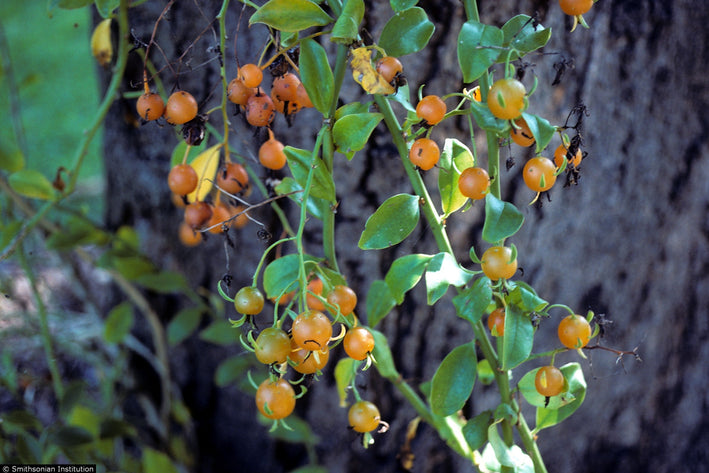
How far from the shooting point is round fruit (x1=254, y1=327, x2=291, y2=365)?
0.38 meters

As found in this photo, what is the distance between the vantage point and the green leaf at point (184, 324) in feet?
3.02

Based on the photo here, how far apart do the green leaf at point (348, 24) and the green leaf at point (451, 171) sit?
12 cm

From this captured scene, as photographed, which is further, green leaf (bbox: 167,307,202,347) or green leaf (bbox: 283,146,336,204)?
green leaf (bbox: 167,307,202,347)

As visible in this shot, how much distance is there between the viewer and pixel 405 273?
0.48 m

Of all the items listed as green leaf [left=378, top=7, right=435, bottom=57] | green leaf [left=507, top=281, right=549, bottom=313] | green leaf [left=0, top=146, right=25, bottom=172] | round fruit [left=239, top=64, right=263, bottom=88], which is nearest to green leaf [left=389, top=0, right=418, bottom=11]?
green leaf [left=378, top=7, right=435, bottom=57]

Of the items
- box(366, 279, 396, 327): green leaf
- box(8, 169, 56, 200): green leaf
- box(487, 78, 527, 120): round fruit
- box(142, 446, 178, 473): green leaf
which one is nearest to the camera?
box(487, 78, 527, 120): round fruit

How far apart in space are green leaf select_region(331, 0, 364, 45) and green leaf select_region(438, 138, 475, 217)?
12 cm

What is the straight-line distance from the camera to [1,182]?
831 mm

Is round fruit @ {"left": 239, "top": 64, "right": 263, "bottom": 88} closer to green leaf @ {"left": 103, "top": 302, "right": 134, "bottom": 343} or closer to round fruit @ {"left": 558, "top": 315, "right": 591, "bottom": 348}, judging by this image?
round fruit @ {"left": 558, "top": 315, "right": 591, "bottom": 348}

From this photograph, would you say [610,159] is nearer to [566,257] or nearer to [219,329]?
[566,257]

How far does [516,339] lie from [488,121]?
6.4 inches

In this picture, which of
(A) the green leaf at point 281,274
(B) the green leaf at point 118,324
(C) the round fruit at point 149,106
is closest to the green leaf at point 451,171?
(A) the green leaf at point 281,274

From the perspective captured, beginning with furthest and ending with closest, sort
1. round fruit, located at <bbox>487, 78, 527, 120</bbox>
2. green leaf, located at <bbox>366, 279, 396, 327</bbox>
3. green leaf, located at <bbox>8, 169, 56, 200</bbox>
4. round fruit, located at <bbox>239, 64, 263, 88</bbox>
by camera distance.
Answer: green leaf, located at <bbox>8, 169, 56, 200</bbox> → green leaf, located at <bbox>366, 279, 396, 327</bbox> → round fruit, located at <bbox>239, 64, 263, 88</bbox> → round fruit, located at <bbox>487, 78, 527, 120</bbox>

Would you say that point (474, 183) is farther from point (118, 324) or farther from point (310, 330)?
point (118, 324)
